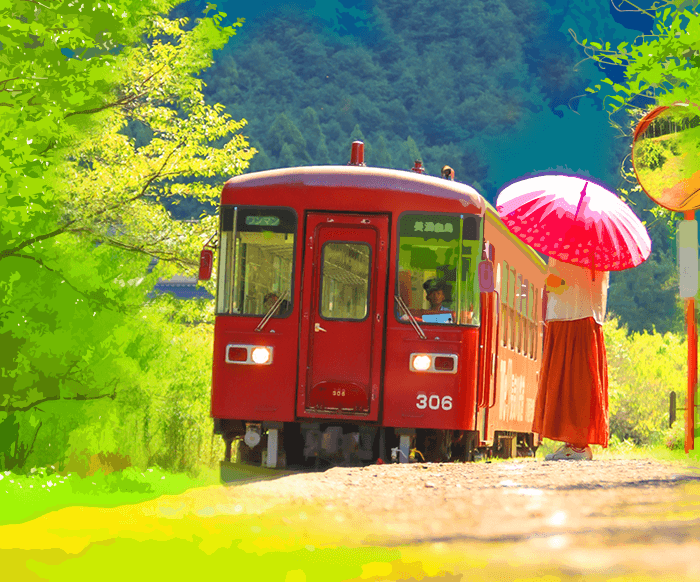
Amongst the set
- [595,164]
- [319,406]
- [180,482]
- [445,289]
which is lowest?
[180,482]

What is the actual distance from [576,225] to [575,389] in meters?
1.33

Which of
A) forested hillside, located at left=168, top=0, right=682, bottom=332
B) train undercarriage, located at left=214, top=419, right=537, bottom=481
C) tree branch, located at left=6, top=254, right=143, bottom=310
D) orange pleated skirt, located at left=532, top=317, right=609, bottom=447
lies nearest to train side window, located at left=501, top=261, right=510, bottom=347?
train undercarriage, located at left=214, top=419, right=537, bottom=481

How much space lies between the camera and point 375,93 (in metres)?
93.8

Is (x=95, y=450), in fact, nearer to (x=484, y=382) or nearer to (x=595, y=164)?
(x=484, y=382)

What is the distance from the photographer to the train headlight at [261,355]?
31.0 ft

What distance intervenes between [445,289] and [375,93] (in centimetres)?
8601

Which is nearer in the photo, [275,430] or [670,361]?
[275,430]

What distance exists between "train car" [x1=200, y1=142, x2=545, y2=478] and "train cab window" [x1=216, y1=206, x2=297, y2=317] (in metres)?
0.01

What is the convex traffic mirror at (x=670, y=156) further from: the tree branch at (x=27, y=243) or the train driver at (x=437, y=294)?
the tree branch at (x=27, y=243)

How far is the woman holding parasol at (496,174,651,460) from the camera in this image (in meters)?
8.45

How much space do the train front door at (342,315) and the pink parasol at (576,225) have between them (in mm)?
1379

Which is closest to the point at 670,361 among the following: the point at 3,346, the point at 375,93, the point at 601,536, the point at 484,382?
the point at 484,382

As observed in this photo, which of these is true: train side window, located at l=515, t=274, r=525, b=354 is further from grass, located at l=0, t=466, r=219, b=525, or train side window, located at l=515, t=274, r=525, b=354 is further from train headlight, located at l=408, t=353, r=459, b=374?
grass, located at l=0, t=466, r=219, b=525

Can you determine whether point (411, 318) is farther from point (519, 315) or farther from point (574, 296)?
point (519, 315)
